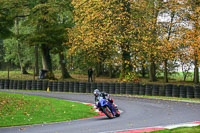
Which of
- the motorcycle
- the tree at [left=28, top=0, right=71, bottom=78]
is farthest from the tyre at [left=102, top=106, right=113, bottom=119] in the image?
the tree at [left=28, top=0, right=71, bottom=78]

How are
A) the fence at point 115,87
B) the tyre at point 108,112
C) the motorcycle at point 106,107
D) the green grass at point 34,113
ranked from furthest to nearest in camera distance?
the fence at point 115,87
the tyre at point 108,112
the motorcycle at point 106,107
the green grass at point 34,113

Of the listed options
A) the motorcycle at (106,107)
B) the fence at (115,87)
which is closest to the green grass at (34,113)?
the motorcycle at (106,107)

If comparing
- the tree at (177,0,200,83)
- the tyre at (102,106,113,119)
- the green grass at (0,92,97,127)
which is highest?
the tree at (177,0,200,83)

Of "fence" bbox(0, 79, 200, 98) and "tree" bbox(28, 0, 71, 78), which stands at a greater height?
"tree" bbox(28, 0, 71, 78)

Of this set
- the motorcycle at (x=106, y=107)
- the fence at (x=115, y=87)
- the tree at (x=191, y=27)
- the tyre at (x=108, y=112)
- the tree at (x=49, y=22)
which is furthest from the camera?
the tree at (x=49, y=22)

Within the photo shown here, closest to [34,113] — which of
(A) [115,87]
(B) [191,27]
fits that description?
(A) [115,87]

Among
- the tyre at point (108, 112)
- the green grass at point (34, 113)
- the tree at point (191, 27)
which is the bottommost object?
the green grass at point (34, 113)

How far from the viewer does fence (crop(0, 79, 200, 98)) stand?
76.9 feet

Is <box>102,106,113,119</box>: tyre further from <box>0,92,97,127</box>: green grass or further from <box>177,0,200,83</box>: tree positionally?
<box>177,0,200,83</box>: tree

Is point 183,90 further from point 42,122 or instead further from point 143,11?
point 42,122

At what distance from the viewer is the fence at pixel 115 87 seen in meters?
23.5

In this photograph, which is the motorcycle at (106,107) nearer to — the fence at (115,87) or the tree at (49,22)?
the fence at (115,87)

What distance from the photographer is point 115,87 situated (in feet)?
86.5

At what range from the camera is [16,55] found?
5356 centimetres
